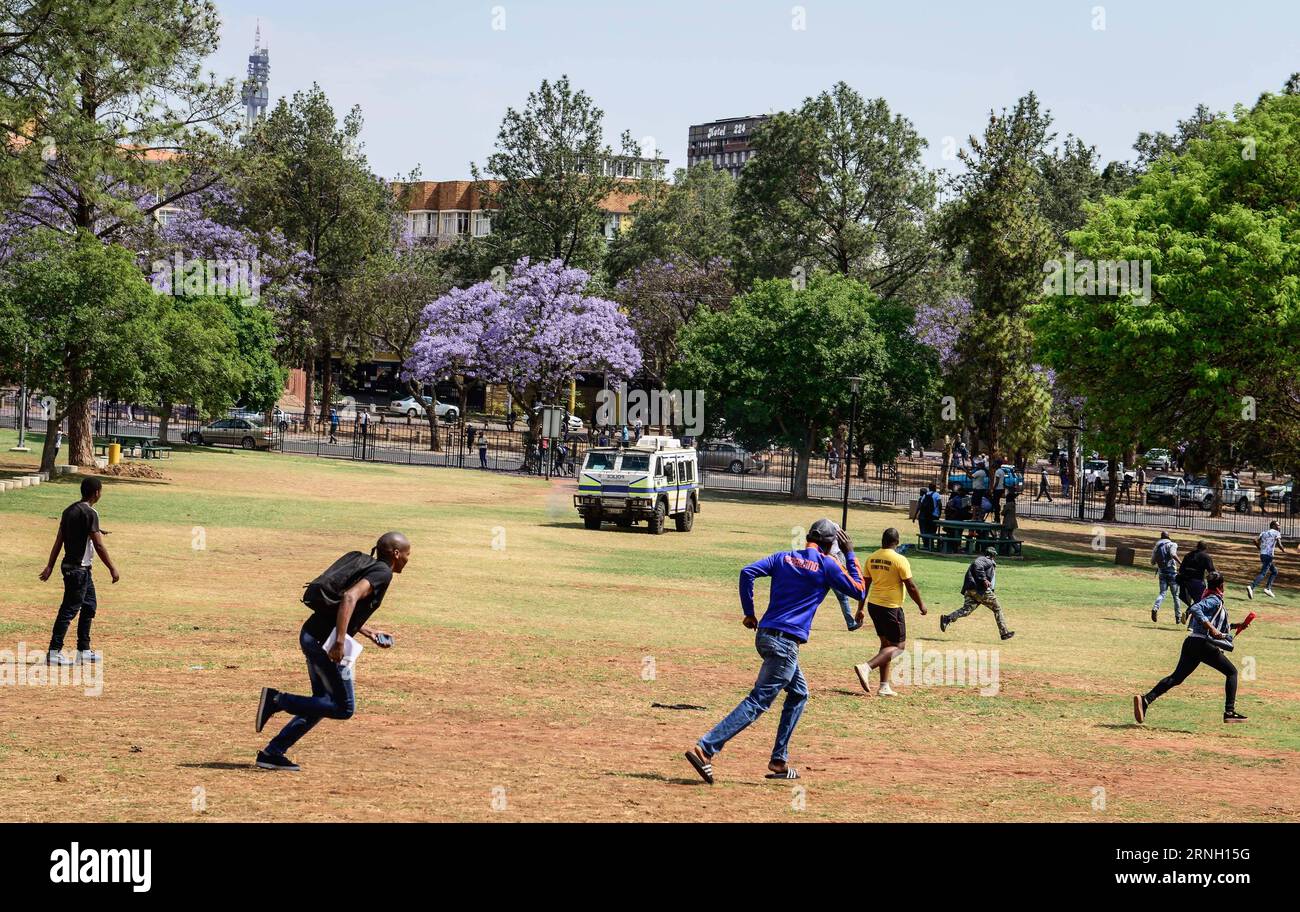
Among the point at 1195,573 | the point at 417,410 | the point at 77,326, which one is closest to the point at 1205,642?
the point at 1195,573

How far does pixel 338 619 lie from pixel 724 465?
64.4 metres

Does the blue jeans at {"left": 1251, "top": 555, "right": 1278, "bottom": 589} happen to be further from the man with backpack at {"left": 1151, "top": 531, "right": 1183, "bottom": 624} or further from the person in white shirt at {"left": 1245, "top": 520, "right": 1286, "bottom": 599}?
the man with backpack at {"left": 1151, "top": 531, "right": 1183, "bottom": 624}

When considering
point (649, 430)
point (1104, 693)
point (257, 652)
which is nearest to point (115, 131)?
point (257, 652)

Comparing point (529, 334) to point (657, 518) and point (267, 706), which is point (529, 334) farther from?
point (267, 706)

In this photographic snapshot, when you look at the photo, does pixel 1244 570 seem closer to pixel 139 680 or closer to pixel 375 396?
pixel 139 680

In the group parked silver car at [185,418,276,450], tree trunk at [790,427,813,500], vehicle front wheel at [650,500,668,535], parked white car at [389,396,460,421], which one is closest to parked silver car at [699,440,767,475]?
tree trunk at [790,427,813,500]

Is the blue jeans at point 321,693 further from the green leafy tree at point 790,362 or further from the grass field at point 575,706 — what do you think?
the green leafy tree at point 790,362

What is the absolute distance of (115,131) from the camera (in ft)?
132

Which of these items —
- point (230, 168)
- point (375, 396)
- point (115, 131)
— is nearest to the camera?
point (115, 131)

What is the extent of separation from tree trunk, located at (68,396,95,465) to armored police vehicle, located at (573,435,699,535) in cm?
1520

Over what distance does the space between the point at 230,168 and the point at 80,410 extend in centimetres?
852

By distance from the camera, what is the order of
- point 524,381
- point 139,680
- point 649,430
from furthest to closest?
1. point 649,430
2. point 524,381
3. point 139,680

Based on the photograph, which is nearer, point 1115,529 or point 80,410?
point 80,410

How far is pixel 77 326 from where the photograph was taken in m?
38.5
